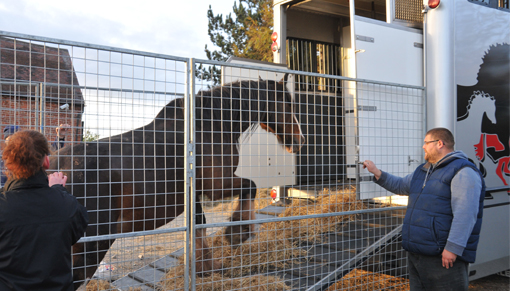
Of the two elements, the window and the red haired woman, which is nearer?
the red haired woman

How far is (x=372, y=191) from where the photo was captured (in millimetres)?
3832

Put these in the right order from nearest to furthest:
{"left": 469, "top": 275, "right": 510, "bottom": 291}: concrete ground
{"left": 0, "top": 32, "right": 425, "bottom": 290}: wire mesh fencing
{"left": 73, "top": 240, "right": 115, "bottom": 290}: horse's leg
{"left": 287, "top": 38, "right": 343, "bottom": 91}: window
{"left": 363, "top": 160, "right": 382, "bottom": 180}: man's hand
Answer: {"left": 0, "top": 32, "right": 425, "bottom": 290}: wire mesh fencing
{"left": 73, "top": 240, "right": 115, "bottom": 290}: horse's leg
{"left": 363, "top": 160, "right": 382, "bottom": 180}: man's hand
{"left": 469, "top": 275, "right": 510, "bottom": 291}: concrete ground
{"left": 287, "top": 38, "right": 343, "bottom": 91}: window

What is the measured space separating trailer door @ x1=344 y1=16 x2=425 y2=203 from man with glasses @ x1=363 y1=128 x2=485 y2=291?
881mm

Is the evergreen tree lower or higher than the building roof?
higher

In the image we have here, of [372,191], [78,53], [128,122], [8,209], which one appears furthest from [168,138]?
[372,191]

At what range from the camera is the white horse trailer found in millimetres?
3982

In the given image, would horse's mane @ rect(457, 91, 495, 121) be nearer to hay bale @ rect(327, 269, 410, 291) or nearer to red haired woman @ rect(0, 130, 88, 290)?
hay bale @ rect(327, 269, 410, 291)

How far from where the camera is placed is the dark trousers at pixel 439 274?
2.69 m

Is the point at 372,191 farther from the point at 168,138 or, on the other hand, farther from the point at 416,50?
the point at 168,138

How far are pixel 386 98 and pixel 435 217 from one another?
1705mm

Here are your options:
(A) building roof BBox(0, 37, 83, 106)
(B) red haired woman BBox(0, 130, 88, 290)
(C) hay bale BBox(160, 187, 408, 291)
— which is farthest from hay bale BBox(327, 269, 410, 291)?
(A) building roof BBox(0, 37, 83, 106)

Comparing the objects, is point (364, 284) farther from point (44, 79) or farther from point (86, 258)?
point (44, 79)

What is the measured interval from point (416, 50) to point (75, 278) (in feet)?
13.9

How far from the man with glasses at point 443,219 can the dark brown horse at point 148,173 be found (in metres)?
1.27
